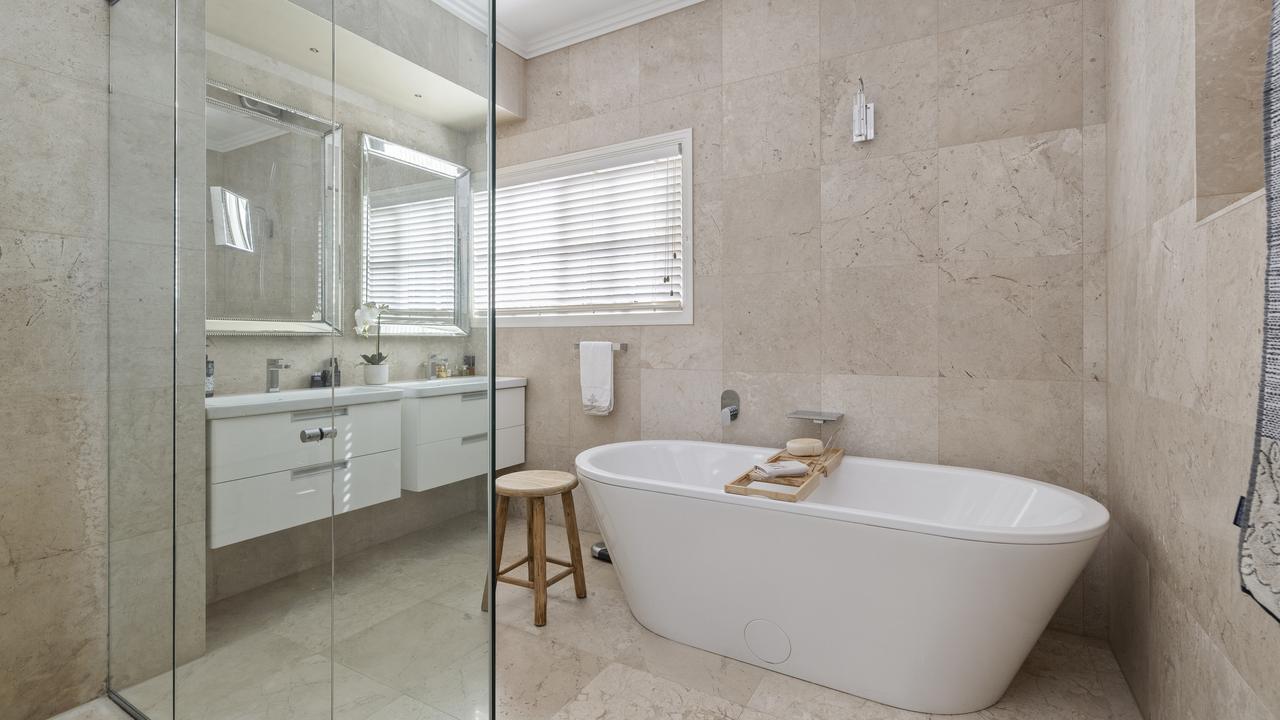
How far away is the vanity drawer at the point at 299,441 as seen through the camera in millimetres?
1205

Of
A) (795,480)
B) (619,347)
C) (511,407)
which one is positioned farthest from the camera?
(511,407)

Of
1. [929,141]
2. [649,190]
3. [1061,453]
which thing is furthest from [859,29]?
[1061,453]

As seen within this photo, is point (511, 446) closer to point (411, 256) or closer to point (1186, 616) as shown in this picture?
point (411, 256)

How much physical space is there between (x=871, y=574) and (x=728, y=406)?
119 centimetres

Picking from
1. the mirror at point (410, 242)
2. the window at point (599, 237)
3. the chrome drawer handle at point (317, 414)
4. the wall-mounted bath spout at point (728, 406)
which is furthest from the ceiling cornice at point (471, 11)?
the wall-mounted bath spout at point (728, 406)

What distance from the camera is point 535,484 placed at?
2.32 m

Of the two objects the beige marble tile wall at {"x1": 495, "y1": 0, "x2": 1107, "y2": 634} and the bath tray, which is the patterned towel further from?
the beige marble tile wall at {"x1": 495, "y1": 0, "x2": 1107, "y2": 634}

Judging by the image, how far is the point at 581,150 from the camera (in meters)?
3.15

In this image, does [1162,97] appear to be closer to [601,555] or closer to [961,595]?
[961,595]

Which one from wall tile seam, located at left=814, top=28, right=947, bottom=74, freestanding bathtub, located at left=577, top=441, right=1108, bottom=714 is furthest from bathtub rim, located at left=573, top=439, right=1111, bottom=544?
wall tile seam, located at left=814, top=28, right=947, bottom=74

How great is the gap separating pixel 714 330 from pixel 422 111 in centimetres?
182

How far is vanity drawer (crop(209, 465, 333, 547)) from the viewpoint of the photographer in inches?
47.7

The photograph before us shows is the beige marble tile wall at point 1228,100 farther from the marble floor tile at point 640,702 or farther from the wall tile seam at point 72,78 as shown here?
the wall tile seam at point 72,78

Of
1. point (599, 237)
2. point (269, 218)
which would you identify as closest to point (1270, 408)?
point (269, 218)
